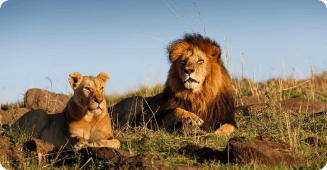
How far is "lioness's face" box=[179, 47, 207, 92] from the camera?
533 centimetres

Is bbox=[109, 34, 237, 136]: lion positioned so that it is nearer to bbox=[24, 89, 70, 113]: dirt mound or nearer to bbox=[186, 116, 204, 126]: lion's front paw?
bbox=[186, 116, 204, 126]: lion's front paw

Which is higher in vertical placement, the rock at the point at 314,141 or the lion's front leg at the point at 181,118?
the lion's front leg at the point at 181,118

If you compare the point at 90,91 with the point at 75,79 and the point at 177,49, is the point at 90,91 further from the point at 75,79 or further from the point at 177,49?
the point at 177,49

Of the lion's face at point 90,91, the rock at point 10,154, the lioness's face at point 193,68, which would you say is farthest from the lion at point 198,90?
the rock at point 10,154

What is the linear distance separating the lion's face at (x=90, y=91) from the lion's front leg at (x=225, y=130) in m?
2.08

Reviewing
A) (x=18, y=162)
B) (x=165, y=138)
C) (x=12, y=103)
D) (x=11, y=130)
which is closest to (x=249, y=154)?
(x=165, y=138)

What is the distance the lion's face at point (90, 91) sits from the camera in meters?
4.17

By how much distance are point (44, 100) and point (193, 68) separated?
17.4 feet

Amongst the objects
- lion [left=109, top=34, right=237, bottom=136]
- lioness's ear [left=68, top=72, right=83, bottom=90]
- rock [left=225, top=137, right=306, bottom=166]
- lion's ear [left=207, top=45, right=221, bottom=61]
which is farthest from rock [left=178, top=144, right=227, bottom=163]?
lion's ear [left=207, top=45, right=221, bottom=61]

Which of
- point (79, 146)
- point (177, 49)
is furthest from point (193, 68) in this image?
point (79, 146)

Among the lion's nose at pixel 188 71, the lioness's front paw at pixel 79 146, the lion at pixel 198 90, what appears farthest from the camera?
the lion at pixel 198 90

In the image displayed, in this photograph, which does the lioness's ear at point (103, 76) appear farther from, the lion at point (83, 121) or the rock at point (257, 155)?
the rock at point (257, 155)

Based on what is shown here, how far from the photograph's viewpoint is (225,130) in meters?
5.50

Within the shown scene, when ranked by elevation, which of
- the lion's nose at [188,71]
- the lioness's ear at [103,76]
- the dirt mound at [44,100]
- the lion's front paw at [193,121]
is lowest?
the lion's front paw at [193,121]
